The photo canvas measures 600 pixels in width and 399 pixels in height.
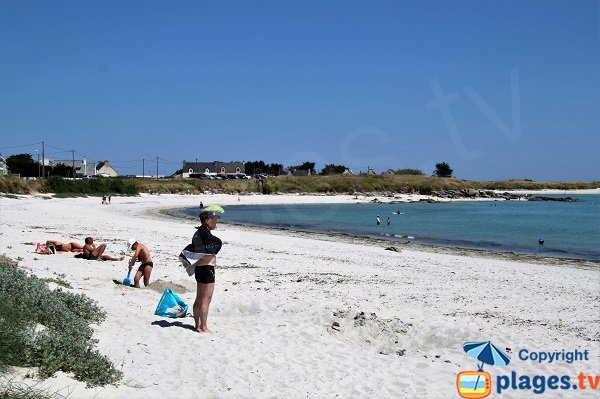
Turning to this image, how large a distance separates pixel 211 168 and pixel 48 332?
124m

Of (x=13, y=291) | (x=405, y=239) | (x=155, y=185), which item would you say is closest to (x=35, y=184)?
(x=155, y=185)

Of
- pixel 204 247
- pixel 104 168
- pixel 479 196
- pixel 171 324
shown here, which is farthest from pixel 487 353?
pixel 104 168

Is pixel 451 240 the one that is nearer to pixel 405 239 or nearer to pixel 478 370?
pixel 405 239

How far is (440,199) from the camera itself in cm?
9200

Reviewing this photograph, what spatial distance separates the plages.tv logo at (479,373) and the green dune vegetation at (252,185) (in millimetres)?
51317

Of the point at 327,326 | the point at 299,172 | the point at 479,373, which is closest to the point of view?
the point at 479,373

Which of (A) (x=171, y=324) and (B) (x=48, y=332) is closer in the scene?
(B) (x=48, y=332)

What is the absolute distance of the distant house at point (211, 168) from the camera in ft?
417

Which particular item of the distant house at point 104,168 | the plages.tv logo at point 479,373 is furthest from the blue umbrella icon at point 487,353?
the distant house at point 104,168

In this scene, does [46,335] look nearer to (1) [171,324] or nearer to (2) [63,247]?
(1) [171,324]

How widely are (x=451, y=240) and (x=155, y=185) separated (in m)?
60.0

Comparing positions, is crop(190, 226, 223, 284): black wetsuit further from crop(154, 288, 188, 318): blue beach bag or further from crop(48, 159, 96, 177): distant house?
crop(48, 159, 96, 177): distant house

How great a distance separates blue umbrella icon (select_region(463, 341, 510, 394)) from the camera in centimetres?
732

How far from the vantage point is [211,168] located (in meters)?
128
